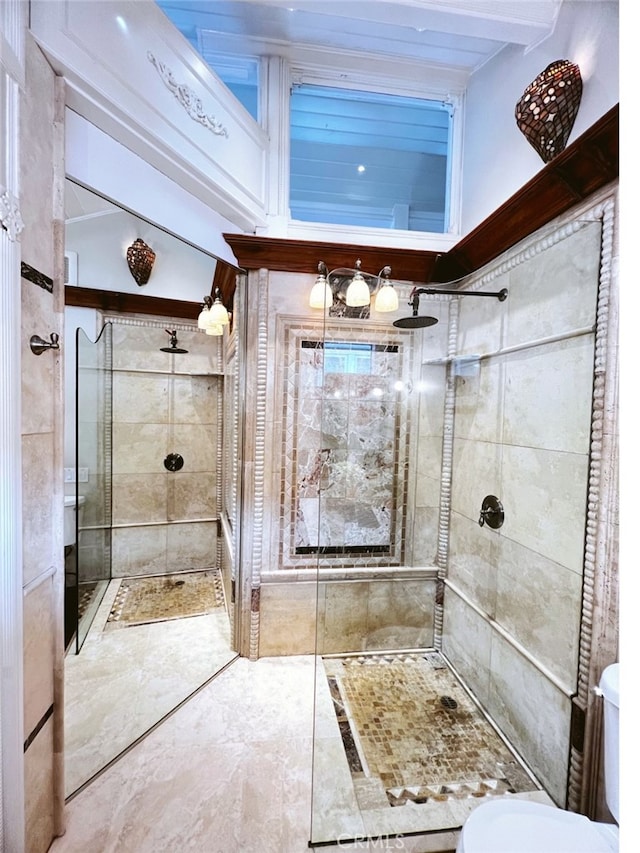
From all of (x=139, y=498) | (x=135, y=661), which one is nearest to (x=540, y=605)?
(x=135, y=661)

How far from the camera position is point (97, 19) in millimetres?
1156

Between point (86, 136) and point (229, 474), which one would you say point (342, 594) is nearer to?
point (229, 474)

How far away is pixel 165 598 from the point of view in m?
2.57

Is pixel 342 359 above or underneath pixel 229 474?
above

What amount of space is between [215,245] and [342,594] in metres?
1.98

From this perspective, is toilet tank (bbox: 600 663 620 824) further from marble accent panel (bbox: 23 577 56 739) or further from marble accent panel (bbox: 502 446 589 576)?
marble accent panel (bbox: 23 577 56 739)

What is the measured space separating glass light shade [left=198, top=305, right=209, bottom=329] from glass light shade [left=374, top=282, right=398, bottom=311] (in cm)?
114

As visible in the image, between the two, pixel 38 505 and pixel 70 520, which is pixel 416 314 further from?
pixel 70 520

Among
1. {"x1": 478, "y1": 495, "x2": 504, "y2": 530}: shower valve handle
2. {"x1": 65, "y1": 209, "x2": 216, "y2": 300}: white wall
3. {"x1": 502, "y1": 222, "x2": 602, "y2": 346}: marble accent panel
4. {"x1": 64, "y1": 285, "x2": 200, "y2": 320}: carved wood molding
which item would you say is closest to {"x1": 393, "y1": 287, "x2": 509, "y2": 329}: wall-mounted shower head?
{"x1": 502, "y1": 222, "x2": 602, "y2": 346}: marble accent panel

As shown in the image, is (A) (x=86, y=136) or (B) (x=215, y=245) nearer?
(A) (x=86, y=136)

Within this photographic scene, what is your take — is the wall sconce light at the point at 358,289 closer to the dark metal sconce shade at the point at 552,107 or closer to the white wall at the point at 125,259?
the white wall at the point at 125,259

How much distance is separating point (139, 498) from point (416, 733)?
222cm

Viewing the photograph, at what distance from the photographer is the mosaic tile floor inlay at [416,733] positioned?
4.78 feet

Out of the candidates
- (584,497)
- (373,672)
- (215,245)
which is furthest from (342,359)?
(373,672)
